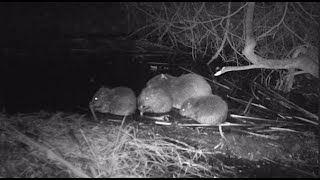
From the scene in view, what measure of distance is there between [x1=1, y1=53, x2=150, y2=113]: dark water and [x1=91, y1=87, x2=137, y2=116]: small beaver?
0.32 metres

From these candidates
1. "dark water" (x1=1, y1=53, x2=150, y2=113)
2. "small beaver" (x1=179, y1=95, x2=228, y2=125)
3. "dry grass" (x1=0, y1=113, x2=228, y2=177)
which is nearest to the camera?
"dry grass" (x1=0, y1=113, x2=228, y2=177)

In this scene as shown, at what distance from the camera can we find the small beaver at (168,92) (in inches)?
210

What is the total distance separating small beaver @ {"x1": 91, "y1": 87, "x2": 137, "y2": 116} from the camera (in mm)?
5270

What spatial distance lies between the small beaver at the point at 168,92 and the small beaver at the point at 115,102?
0.65 ft

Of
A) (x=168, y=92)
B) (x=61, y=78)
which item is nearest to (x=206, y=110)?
(x=168, y=92)

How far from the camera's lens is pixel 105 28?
12.8 m

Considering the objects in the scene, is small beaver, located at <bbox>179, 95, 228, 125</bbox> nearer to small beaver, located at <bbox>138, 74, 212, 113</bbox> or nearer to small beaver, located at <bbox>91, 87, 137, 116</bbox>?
small beaver, located at <bbox>138, 74, 212, 113</bbox>

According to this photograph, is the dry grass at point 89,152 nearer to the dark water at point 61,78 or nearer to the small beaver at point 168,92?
the small beaver at point 168,92

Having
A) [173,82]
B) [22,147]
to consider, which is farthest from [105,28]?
[22,147]

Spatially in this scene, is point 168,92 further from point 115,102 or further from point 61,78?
point 61,78

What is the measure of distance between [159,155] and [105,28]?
985 centimetres

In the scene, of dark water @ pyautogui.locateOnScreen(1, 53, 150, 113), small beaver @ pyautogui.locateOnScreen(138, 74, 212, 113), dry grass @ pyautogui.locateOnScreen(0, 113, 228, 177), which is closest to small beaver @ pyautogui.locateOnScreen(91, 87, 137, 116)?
small beaver @ pyautogui.locateOnScreen(138, 74, 212, 113)

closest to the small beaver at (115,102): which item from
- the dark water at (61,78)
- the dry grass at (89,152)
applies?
the dark water at (61,78)

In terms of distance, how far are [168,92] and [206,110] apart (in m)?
1.08
